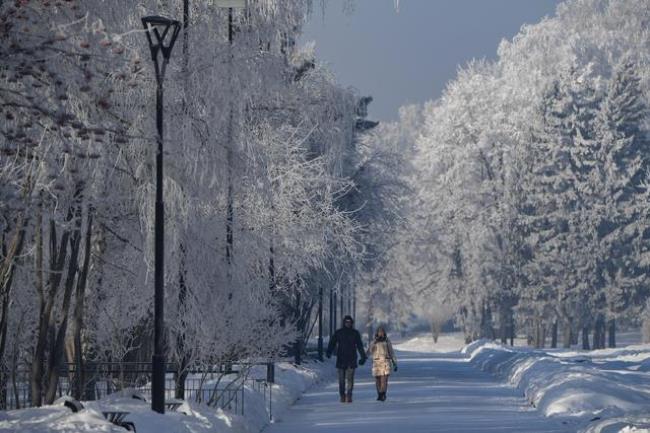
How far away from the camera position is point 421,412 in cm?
2620

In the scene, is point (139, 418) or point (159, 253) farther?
point (159, 253)

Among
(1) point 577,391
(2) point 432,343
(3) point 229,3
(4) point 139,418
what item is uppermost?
(3) point 229,3

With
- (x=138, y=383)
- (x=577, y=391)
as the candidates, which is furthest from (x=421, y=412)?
(x=138, y=383)

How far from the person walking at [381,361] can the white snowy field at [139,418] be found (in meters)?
3.97

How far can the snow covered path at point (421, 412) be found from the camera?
22.4m

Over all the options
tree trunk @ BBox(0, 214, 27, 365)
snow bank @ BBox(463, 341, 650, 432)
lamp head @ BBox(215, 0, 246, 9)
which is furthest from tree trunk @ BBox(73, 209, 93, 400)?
snow bank @ BBox(463, 341, 650, 432)

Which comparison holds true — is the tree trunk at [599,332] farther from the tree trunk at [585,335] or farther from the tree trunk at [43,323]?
the tree trunk at [43,323]

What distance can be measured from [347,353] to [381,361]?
0.74 metres

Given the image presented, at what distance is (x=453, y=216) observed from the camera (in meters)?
87.6

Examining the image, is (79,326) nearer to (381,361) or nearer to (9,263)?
(9,263)

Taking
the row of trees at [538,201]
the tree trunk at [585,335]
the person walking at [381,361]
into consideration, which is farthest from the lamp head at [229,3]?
the tree trunk at [585,335]

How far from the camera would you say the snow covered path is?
2239cm

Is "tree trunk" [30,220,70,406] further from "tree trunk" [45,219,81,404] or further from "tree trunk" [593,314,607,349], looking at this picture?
"tree trunk" [593,314,607,349]

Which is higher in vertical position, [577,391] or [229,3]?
[229,3]
